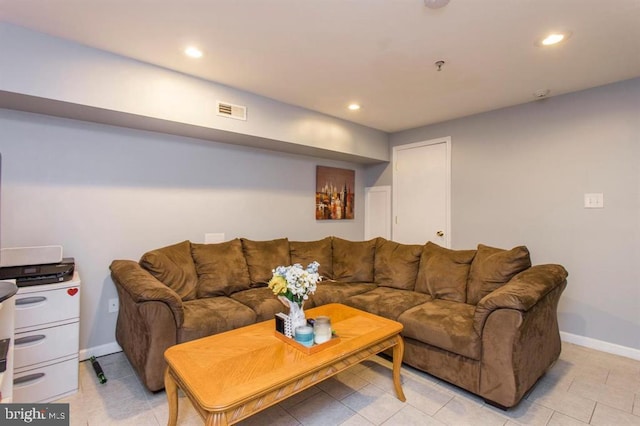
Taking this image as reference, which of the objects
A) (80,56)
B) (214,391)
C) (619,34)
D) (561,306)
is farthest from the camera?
(561,306)

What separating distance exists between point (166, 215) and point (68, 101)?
4.03 ft

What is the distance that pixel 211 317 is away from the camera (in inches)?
90.2

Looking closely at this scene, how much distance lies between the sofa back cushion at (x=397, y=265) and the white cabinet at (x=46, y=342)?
2.70 m

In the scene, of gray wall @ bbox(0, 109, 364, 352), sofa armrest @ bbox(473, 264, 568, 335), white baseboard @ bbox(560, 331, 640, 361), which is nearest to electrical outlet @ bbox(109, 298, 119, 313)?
gray wall @ bbox(0, 109, 364, 352)

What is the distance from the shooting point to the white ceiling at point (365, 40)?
5.94 ft

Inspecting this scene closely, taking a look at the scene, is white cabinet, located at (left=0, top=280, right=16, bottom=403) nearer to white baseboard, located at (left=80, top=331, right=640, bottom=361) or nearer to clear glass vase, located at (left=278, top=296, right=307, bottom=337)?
clear glass vase, located at (left=278, top=296, right=307, bottom=337)

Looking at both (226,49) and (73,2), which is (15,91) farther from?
(226,49)

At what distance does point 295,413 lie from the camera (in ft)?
6.24

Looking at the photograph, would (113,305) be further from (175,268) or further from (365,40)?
(365,40)

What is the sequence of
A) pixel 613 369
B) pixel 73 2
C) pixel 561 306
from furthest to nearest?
pixel 561 306 → pixel 613 369 → pixel 73 2

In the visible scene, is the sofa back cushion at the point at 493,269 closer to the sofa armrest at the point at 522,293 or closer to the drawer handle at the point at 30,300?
the sofa armrest at the point at 522,293

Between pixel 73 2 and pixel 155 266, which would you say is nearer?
pixel 73 2

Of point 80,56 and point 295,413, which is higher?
point 80,56

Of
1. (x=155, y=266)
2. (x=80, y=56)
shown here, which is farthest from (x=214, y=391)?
(x=80, y=56)
